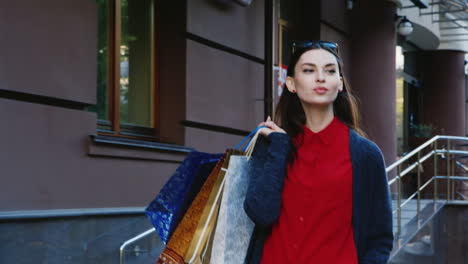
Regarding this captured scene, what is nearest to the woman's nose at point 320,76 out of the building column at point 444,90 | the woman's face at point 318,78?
the woman's face at point 318,78

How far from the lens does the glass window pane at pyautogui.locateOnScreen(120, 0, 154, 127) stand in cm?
652

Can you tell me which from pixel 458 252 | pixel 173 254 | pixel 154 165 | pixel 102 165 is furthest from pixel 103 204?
pixel 458 252

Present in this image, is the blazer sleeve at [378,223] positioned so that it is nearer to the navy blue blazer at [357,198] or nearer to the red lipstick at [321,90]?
the navy blue blazer at [357,198]

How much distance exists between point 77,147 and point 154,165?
106 centimetres

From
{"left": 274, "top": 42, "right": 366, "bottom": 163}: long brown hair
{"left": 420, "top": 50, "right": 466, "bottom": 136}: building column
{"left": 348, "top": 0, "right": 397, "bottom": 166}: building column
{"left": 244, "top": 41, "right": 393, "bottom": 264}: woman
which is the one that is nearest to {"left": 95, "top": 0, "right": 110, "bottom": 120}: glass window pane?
{"left": 274, "top": 42, "right": 366, "bottom": 163}: long brown hair

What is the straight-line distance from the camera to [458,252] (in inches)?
406

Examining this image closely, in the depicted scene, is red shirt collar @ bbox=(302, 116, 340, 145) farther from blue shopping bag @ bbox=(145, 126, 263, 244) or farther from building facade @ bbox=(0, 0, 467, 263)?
building facade @ bbox=(0, 0, 467, 263)

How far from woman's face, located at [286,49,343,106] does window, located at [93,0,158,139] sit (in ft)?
12.0

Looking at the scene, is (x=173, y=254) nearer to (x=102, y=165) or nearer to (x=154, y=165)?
(x=102, y=165)

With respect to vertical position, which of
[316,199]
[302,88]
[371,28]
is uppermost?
[371,28]

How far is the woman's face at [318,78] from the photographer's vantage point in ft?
8.28

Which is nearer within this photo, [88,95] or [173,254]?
[173,254]

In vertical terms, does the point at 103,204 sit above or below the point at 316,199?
below

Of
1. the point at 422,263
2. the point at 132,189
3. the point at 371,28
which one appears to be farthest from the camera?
the point at 371,28
